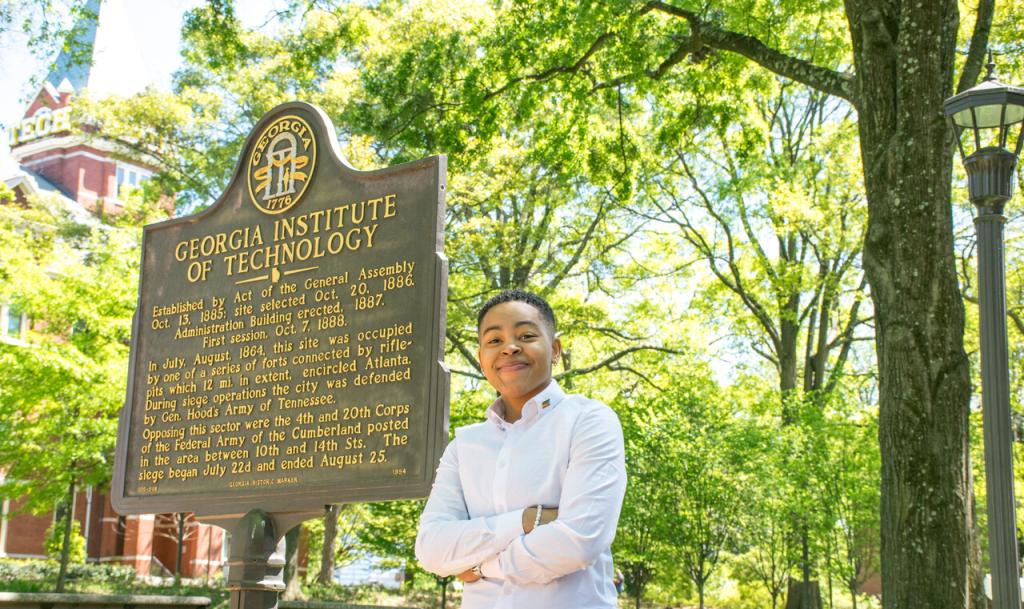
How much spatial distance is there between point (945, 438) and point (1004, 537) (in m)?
1.18

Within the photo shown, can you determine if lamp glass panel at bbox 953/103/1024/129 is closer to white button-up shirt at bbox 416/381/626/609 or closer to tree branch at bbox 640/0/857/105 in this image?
tree branch at bbox 640/0/857/105

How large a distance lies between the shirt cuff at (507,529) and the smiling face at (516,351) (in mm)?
459

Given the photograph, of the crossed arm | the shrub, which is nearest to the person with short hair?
the crossed arm

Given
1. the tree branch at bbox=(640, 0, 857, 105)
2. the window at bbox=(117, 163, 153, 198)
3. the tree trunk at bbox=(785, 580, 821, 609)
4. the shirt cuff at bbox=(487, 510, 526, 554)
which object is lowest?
the tree trunk at bbox=(785, 580, 821, 609)

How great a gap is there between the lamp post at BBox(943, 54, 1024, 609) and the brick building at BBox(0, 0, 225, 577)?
845 inches

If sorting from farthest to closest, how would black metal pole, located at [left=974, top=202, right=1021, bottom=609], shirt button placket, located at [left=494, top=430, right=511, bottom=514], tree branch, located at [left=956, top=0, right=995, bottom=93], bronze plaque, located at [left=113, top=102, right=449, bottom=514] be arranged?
tree branch, located at [left=956, top=0, right=995, bottom=93]
black metal pole, located at [left=974, top=202, right=1021, bottom=609]
bronze plaque, located at [left=113, top=102, right=449, bottom=514]
shirt button placket, located at [left=494, top=430, right=511, bottom=514]

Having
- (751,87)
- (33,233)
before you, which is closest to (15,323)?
(33,233)

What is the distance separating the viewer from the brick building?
3600 centimetres

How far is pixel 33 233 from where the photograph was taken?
107 ft

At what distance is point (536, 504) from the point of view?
10.4 feet

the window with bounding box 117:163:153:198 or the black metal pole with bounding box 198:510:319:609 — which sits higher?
the window with bounding box 117:163:153:198

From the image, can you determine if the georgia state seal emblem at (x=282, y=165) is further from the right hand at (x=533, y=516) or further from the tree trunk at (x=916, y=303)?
the tree trunk at (x=916, y=303)

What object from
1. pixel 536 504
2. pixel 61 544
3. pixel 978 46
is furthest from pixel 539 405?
pixel 61 544

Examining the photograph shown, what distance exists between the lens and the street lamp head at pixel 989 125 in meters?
8.02
